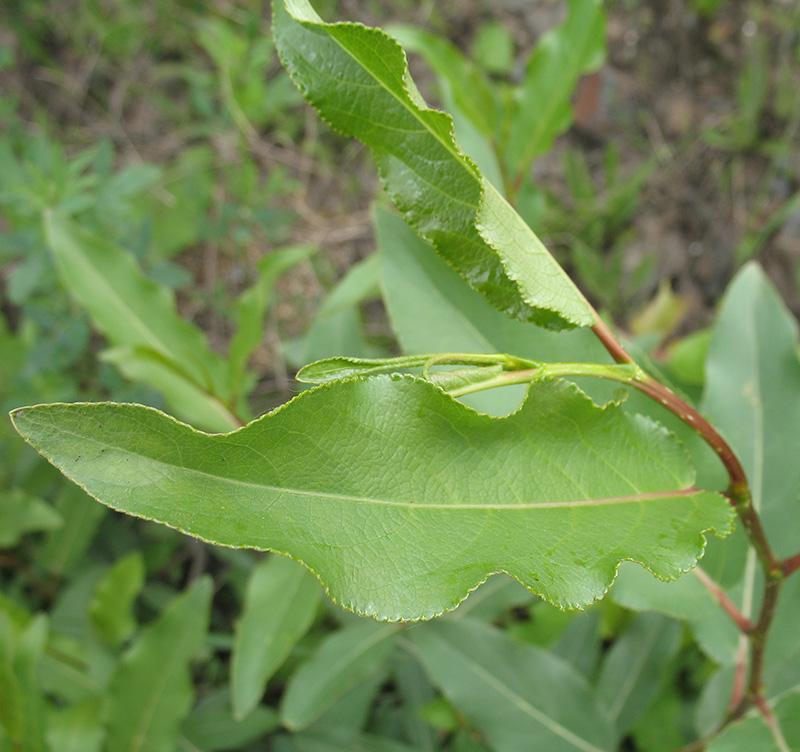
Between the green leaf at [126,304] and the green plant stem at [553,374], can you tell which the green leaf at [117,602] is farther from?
the green plant stem at [553,374]

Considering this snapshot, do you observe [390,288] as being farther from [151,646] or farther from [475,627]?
[151,646]

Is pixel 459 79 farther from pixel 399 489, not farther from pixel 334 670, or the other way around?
pixel 334 670

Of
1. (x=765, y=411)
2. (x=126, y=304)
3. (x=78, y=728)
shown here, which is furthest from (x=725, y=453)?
(x=78, y=728)

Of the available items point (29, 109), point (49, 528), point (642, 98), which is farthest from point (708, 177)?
point (29, 109)

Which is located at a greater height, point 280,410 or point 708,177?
point 280,410

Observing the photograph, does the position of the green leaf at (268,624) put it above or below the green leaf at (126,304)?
below

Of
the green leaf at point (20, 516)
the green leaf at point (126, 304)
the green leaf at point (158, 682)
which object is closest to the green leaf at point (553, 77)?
the green leaf at point (126, 304)
